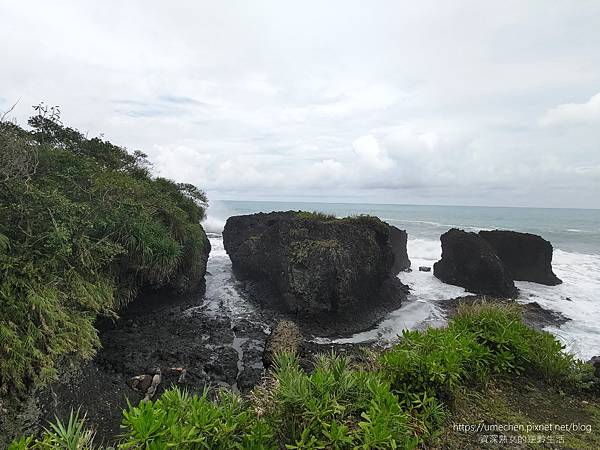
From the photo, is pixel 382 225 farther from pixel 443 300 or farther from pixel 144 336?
pixel 144 336

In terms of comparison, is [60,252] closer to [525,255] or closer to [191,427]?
[191,427]

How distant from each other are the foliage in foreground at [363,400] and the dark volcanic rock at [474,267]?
19502mm

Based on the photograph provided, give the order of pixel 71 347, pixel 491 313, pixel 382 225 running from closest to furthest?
pixel 491 313
pixel 71 347
pixel 382 225

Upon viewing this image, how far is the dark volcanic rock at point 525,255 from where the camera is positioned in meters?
26.4

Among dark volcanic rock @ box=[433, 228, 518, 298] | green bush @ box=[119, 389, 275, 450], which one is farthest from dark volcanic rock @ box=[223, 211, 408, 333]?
green bush @ box=[119, 389, 275, 450]

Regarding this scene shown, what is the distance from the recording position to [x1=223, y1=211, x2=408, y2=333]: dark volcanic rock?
1723 cm

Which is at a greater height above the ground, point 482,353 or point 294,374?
point 294,374

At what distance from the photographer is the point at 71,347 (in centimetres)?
831

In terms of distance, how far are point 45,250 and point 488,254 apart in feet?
82.1

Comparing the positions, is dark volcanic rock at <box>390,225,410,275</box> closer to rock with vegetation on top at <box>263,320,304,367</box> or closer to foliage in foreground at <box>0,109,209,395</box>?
rock with vegetation on top at <box>263,320,304,367</box>

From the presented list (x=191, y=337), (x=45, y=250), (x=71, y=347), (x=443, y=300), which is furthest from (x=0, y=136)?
(x=443, y=300)

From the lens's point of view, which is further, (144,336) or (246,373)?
(144,336)

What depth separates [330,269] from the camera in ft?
58.2

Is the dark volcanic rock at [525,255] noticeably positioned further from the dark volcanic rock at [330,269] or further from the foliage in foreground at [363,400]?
the foliage in foreground at [363,400]
